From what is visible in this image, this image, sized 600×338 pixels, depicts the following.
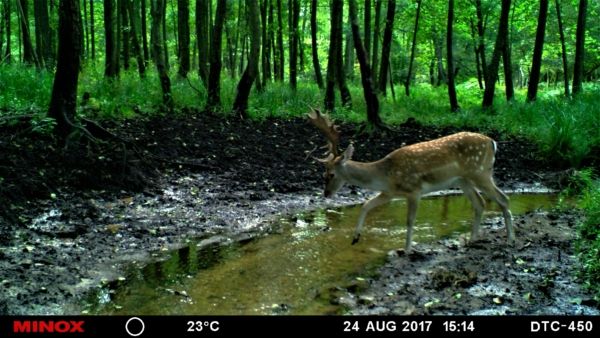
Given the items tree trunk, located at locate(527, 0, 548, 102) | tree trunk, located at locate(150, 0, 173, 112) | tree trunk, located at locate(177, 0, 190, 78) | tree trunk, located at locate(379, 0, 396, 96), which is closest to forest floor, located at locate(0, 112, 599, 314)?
tree trunk, located at locate(150, 0, 173, 112)

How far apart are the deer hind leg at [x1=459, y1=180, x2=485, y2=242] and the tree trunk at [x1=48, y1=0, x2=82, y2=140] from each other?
6.47 m

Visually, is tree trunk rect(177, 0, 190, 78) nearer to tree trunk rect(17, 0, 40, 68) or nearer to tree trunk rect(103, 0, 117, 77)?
tree trunk rect(103, 0, 117, 77)

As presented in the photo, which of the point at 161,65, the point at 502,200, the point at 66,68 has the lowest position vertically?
the point at 502,200

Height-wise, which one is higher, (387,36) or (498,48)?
(387,36)

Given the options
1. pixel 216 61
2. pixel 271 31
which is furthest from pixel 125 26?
pixel 216 61

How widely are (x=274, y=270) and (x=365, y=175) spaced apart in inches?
85.4

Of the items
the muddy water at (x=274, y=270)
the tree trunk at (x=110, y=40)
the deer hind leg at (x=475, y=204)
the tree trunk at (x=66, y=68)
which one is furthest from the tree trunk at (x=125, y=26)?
the deer hind leg at (x=475, y=204)

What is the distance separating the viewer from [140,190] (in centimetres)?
911

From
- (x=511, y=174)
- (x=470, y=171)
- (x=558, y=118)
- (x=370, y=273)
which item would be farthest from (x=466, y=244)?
(x=558, y=118)

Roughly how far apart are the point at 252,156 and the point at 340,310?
7.06 metres

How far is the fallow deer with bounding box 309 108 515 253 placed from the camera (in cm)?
770

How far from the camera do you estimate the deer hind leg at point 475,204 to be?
7902mm
